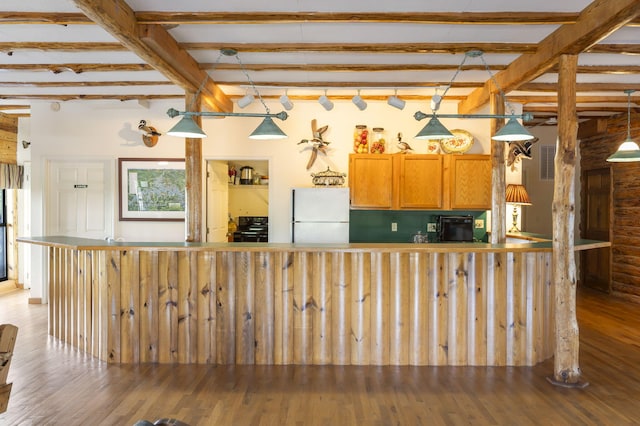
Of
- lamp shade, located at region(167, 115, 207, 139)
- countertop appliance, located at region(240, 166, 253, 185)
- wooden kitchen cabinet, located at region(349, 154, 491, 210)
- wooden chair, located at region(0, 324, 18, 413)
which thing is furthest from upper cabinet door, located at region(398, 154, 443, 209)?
wooden chair, located at region(0, 324, 18, 413)

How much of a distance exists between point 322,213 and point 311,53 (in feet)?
7.04

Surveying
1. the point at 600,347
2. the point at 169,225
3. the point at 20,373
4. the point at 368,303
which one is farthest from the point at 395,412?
the point at 169,225

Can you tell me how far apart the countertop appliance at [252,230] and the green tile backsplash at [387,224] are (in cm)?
187

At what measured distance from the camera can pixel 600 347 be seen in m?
4.39

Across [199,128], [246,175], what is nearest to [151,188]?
[246,175]

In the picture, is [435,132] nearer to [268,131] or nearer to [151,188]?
[268,131]

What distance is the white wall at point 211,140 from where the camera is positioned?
20.4 feet

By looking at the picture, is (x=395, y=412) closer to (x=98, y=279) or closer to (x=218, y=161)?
(x=98, y=279)

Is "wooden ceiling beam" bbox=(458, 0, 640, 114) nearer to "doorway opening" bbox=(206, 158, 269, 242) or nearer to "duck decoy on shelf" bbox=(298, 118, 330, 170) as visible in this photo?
"duck decoy on shelf" bbox=(298, 118, 330, 170)

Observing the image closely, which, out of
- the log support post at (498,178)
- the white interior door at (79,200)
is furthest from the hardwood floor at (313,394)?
the white interior door at (79,200)

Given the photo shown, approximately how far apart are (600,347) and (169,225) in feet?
17.7

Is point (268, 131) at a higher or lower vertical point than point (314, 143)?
lower

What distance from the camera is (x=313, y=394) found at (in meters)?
3.24

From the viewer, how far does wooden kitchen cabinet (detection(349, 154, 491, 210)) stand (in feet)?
19.2
